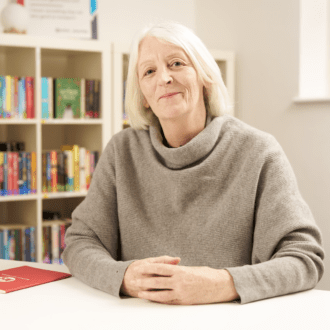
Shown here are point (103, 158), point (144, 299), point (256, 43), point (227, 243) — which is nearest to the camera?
point (144, 299)

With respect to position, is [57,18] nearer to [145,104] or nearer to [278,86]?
[278,86]

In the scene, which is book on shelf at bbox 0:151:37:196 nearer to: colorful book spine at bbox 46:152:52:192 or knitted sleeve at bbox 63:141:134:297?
colorful book spine at bbox 46:152:52:192

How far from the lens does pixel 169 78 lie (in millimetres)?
1410

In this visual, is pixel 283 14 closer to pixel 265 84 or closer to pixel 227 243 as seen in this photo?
pixel 265 84

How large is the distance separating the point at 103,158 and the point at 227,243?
0.49 metres

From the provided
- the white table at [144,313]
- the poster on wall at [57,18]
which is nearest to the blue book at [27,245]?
the poster on wall at [57,18]

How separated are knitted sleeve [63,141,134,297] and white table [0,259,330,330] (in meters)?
0.06

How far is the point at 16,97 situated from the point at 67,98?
0.30 m

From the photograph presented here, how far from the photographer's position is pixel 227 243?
1.33m

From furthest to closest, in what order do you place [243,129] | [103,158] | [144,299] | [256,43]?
[256,43] → [103,158] → [243,129] → [144,299]

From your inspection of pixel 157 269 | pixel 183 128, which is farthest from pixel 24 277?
pixel 183 128

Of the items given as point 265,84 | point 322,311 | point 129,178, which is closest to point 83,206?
point 129,178

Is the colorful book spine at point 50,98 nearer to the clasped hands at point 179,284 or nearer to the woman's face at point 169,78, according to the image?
the woman's face at point 169,78

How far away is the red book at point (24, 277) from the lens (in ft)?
3.76
